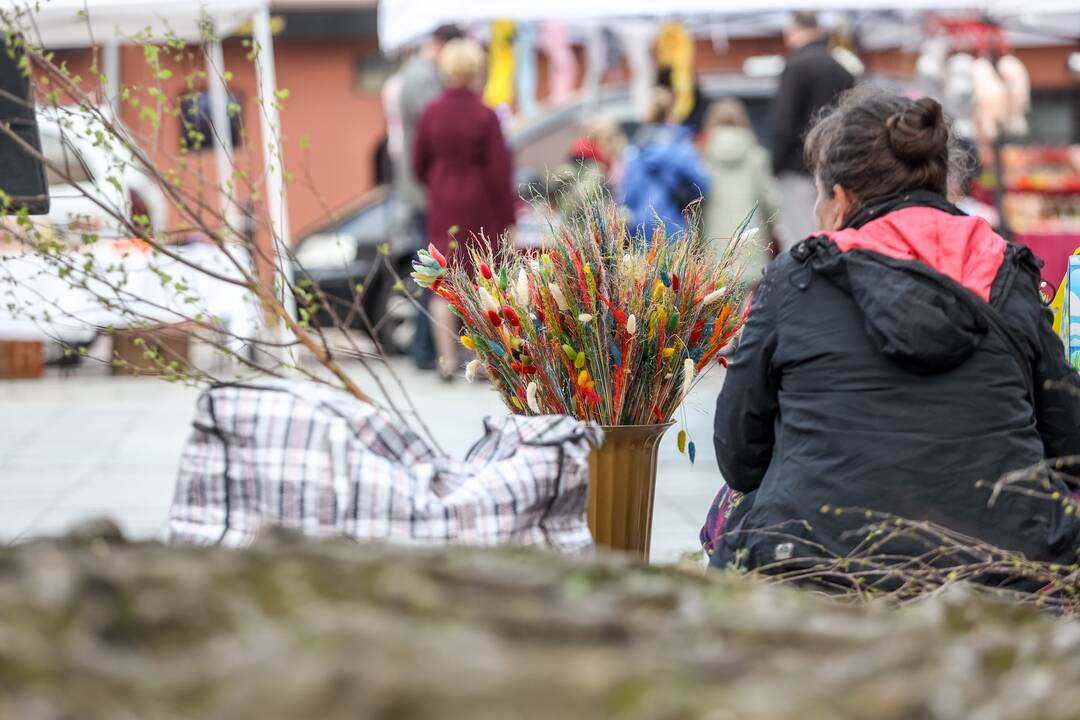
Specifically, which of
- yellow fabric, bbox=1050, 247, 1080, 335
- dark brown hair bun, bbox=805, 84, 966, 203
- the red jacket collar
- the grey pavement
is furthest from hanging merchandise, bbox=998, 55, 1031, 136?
the red jacket collar

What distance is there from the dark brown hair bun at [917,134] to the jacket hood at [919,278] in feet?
0.53

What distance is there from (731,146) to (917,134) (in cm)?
652

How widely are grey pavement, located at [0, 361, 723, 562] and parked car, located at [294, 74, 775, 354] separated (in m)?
0.86

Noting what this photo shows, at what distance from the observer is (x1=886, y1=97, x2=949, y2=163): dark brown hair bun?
3090mm

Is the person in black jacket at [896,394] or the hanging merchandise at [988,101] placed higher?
the hanging merchandise at [988,101]

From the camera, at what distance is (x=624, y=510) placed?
3.08 metres

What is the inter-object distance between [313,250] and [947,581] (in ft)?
32.5

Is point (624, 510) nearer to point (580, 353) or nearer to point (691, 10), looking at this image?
point (580, 353)

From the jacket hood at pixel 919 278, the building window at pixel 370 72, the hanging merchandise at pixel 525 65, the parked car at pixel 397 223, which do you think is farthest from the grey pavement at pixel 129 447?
the building window at pixel 370 72

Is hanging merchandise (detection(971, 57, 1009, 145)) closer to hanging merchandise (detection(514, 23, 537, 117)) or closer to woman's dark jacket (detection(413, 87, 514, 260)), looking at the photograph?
woman's dark jacket (detection(413, 87, 514, 260))

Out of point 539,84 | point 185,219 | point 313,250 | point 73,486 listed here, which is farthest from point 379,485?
point 539,84

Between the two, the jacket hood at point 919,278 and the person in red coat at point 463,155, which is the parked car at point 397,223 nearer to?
the person in red coat at point 463,155

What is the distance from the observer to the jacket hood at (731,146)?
31.3ft

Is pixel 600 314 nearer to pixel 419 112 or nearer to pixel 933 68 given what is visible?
pixel 419 112
